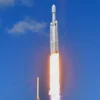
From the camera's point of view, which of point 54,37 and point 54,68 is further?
point 54,68

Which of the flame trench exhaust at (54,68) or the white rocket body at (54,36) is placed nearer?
the flame trench exhaust at (54,68)

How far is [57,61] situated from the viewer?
278 feet

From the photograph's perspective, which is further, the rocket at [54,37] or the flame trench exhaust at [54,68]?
the rocket at [54,37]

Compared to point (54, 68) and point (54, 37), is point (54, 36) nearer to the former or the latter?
point (54, 37)

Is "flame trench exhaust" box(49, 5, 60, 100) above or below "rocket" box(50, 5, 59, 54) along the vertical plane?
below

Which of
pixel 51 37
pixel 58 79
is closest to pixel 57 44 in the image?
pixel 51 37

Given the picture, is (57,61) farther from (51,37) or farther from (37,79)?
(37,79)

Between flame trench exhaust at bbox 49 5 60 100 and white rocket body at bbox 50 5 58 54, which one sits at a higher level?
white rocket body at bbox 50 5 58 54

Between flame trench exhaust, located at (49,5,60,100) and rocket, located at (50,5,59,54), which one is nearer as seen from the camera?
flame trench exhaust, located at (49,5,60,100)

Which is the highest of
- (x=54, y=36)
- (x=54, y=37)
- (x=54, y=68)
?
(x=54, y=36)

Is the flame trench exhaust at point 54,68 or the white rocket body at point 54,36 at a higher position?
the white rocket body at point 54,36

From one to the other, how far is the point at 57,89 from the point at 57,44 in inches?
356

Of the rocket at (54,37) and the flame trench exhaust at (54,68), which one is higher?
the rocket at (54,37)

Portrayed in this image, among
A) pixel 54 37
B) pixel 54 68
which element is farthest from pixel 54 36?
pixel 54 68
